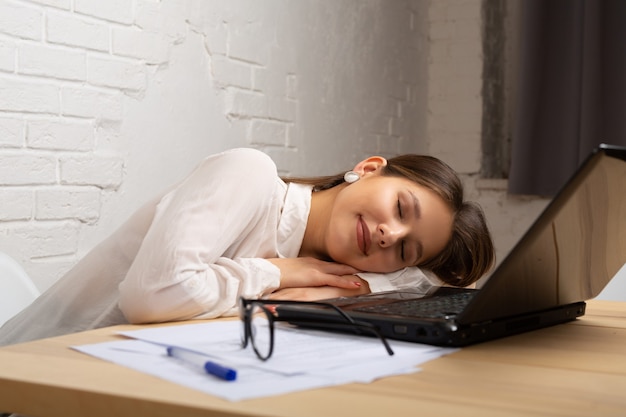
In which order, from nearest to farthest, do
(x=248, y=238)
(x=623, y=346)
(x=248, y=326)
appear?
1. (x=248, y=326)
2. (x=623, y=346)
3. (x=248, y=238)

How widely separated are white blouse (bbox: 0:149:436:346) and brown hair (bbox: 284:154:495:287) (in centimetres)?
7

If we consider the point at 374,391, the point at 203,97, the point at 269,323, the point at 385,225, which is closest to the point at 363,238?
the point at 385,225

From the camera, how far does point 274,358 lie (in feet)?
2.30

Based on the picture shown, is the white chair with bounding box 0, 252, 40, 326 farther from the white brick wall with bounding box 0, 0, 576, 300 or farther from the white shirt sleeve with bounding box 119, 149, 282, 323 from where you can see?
the white brick wall with bounding box 0, 0, 576, 300

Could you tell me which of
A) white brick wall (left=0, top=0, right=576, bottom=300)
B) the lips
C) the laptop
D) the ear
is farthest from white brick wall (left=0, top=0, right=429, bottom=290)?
the laptop

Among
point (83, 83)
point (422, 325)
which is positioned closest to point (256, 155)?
→ point (422, 325)

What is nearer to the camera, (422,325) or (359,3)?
(422,325)

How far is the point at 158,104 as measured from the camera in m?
2.48

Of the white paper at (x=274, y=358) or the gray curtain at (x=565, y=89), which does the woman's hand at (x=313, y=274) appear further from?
the gray curtain at (x=565, y=89)

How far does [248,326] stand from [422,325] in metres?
0.18

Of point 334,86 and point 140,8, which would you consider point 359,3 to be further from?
point 140,8

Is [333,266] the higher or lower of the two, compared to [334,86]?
lower

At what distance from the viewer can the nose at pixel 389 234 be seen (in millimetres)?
1447

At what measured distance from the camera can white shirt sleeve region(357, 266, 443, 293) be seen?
1.47m
